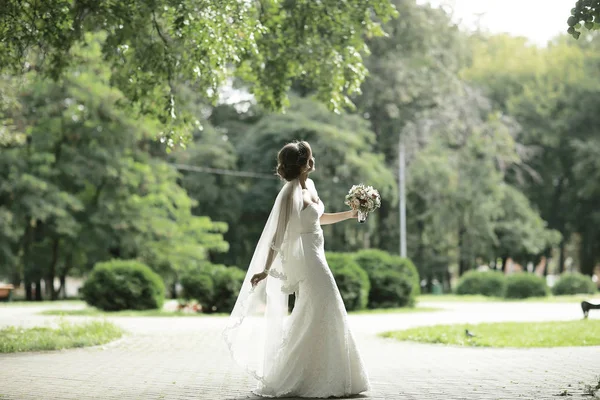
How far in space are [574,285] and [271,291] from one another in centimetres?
3252

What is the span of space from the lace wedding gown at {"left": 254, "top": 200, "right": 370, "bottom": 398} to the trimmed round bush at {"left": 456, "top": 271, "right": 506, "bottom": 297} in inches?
1172

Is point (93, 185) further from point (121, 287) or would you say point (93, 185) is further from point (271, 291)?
point (271, 291)

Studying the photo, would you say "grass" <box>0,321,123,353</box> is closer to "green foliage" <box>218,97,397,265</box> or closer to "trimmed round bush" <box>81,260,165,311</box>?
"trimmed round bush" <box>81,260,165,311</box>

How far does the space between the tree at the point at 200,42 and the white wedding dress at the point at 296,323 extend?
151 inches

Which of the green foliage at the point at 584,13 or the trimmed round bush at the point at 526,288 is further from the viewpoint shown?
the trimmed round bush at the point at 526,288

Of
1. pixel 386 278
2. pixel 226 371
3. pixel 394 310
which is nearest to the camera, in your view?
pixel 226 371

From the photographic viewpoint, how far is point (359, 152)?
38.5 metres

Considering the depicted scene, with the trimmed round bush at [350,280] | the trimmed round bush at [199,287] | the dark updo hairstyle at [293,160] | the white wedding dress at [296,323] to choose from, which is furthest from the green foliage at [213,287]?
the dark updo hairstyle at [293,160]

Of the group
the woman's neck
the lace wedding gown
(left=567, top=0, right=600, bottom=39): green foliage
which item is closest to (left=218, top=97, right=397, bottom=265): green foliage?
the woman's neck

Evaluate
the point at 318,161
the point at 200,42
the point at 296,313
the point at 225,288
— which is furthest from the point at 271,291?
the point at 318,161

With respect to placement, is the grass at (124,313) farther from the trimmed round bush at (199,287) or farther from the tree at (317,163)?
the tree at (317,163)

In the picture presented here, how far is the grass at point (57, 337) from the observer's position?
1282cm

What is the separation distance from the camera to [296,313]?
830cm

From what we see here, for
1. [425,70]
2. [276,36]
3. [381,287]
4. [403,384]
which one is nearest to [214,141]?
[425,70]
